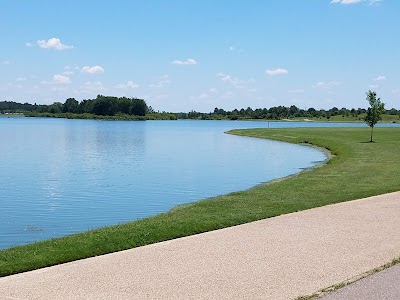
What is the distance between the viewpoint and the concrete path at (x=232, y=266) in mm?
7734

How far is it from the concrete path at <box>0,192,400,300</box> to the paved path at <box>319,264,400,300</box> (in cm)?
33

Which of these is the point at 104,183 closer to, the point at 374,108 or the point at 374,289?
the point at 374,289

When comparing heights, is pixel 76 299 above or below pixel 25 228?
above

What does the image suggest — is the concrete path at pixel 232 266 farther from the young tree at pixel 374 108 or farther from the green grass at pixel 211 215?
the young tree at pixel 374 108

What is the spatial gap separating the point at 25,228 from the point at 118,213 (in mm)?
3657

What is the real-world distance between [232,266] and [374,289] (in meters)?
2.36

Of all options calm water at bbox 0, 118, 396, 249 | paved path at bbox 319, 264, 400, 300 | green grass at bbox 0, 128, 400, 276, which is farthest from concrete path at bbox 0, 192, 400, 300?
calm water at bbox 0, 118, 396, 249

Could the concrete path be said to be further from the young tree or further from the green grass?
the young tree

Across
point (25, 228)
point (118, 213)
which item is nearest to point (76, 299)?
point (25, 228)

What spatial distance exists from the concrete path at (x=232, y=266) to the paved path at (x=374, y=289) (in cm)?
33

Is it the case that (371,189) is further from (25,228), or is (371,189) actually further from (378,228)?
(25,228)

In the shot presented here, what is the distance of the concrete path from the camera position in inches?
305

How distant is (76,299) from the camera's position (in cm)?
734

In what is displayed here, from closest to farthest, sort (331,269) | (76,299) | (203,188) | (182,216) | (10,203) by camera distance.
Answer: (76,299)
(331,269)
(182,216)
(10,203)
(203,188)
